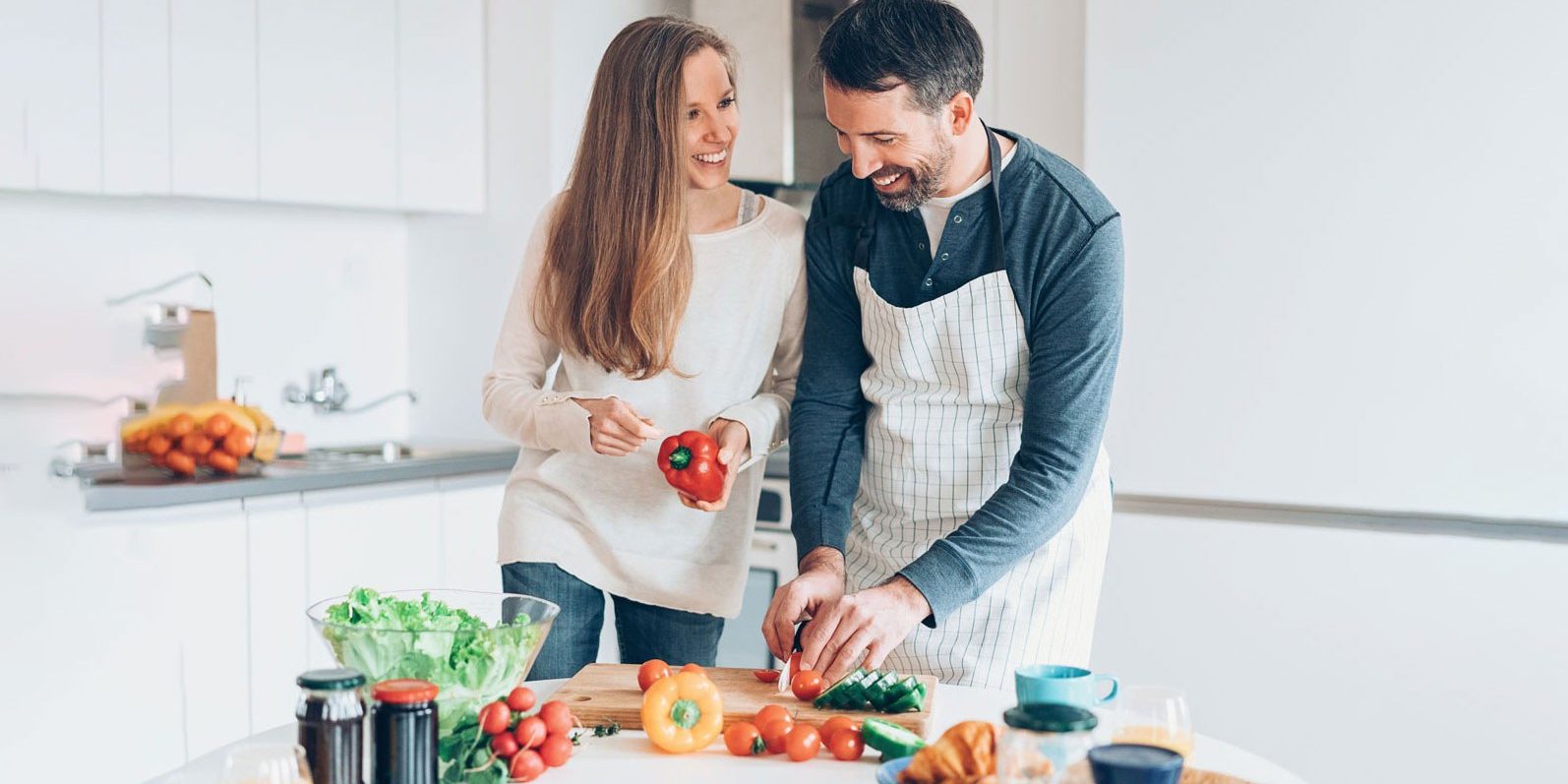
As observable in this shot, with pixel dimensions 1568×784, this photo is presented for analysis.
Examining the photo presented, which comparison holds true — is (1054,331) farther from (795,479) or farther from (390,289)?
(390,289)

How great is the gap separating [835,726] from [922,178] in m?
0.77

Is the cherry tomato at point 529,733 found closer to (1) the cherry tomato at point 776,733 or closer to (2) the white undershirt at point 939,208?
(1) the cherry tomato at point 776,733

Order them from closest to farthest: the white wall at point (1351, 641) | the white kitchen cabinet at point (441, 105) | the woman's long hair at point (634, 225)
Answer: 1. the woman's long hair at point (634, 225)
2. the white wall at point (1351, 641)
3. the white kitchen cabinet at point (441, 105)

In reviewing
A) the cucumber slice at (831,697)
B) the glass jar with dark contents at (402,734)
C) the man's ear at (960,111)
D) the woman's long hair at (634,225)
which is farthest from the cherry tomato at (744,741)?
the man's ear at (960,111)

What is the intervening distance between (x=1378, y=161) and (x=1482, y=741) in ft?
3.51

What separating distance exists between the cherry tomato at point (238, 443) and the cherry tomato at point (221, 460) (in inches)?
0.5

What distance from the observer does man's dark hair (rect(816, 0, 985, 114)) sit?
184cm

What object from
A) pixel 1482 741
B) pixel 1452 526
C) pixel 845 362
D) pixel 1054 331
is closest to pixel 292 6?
pixel 845 362

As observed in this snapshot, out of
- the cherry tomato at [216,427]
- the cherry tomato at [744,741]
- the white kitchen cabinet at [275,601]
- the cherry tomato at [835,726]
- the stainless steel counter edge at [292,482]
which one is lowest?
the white kitchen cabinet at [275,601]

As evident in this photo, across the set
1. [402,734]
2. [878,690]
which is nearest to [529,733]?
[402,734]

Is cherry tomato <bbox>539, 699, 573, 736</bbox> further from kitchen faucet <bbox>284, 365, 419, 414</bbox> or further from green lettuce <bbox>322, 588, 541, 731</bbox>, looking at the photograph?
kitchen faucet <bbox>284, 365, 419, 414</bbox>

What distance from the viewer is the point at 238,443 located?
3.24m

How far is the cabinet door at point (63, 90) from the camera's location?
10.0 ft

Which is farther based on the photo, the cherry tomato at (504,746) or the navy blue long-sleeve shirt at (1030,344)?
the navy blue long-sleeve shirt at (1030,344)
